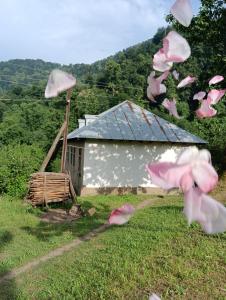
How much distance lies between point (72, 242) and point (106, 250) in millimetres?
1510

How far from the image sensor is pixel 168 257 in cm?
766

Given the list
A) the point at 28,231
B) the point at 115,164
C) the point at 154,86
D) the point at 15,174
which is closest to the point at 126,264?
the point at 28,231

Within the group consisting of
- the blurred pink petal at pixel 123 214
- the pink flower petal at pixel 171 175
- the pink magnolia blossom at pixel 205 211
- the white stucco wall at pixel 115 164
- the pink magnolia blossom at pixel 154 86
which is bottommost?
the white stucco wall at pixel 115 164

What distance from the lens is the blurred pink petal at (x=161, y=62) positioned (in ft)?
4.25

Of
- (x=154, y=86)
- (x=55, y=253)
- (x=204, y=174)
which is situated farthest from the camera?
(x=55, y=253)

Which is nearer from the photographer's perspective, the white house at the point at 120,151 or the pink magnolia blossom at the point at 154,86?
the pink magnolia blossom at the point at 154,86

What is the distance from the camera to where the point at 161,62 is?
1341 millimetres

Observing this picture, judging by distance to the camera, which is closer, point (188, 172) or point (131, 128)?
point (188, 172)

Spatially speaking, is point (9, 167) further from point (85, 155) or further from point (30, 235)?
point (30, 235)

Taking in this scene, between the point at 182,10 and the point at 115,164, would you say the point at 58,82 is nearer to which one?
the point at 182,10

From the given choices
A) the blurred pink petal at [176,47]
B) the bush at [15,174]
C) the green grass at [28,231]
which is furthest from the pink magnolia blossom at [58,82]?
the bush at [15,174]

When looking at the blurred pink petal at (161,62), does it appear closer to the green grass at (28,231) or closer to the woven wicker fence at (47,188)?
the green grass at (28,231)

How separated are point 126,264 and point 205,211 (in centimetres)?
658

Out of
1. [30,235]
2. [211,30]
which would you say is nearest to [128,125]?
[211,30]
